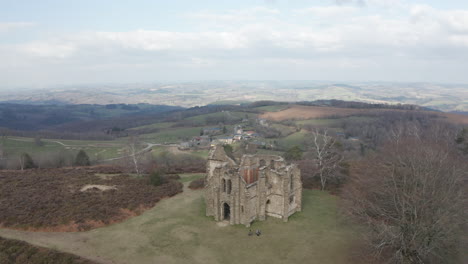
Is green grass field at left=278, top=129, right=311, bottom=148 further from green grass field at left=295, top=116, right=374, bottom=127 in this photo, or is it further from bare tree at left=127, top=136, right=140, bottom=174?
bare tree at left=127, top=136, right=140, bottom=174

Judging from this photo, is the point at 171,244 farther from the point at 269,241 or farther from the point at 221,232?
the point at 269,241

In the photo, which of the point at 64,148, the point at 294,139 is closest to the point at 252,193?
the point at 294,139

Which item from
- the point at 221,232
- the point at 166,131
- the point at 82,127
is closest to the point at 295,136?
the point at 166,131

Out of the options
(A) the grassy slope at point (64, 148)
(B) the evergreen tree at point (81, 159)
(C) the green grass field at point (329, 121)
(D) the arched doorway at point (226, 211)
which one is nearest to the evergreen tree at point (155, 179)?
(D) the arched doorway at point (226, 211)

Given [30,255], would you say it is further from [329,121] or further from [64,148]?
[329,121]

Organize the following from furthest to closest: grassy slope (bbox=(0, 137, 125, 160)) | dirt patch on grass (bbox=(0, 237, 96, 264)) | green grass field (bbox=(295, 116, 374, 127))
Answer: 1. green grass field (bbox=(295, 116, 374, 127))
2. grassy slope (bbox=(0, 137, 125, 160))
3. dirt patch on grass (bbox=(0, 237, 96, 264))

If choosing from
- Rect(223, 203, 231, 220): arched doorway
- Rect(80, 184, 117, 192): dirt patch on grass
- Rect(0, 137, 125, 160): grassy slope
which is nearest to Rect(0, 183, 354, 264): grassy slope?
Rect(223, 203, 231, 220): arched doorway
